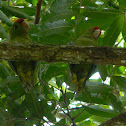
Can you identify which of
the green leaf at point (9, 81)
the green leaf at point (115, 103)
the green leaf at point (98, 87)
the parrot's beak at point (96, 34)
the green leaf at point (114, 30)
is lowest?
the green leaf at point (115, 103)

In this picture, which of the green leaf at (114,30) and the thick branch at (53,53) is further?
the green leaf at (114,30)

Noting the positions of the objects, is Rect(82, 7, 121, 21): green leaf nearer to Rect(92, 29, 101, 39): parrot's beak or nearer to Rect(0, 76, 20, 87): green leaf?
Rect(92, 29, 101, 39): parrot's beak

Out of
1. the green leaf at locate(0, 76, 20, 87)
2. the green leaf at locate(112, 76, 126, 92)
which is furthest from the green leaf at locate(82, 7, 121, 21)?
the green leaf at locate(0, 76, 20, 87)

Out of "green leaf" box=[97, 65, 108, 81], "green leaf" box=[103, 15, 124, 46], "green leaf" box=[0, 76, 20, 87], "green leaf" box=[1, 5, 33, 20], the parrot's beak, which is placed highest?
"green leaf" box=[1, 5, 33, 20]

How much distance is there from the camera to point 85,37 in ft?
7.00

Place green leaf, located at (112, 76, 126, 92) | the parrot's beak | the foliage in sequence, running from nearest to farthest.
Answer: the foliage
green leaf, located at (112, 76, 126, 92)
the parrot's beak

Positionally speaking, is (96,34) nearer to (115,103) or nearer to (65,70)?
(65,70)

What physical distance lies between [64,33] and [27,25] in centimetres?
69

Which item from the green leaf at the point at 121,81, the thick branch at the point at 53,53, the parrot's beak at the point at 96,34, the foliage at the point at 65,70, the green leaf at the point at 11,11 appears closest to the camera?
the thick branch at the point at 53,53

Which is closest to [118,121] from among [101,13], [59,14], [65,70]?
[65,70]

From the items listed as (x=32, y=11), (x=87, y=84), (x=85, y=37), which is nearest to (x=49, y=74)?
(x=87, y=84)

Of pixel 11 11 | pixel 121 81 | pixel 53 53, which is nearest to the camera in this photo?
pixel 53 53

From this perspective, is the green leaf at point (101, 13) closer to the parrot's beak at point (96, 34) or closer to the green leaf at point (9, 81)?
the parrot's beak at point (96, 34)

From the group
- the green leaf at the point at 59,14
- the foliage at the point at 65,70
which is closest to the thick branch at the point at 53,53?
the foliage at the point at 65,70
